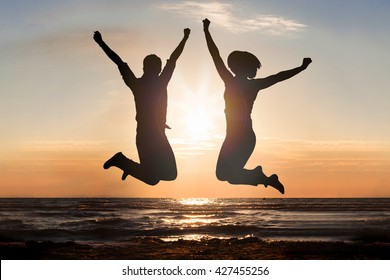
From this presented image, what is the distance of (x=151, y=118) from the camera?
7367 mm


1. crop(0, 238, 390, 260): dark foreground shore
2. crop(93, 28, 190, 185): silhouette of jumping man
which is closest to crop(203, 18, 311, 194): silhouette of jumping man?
crop(93, 28, 190, 185): silhouette of jumping man

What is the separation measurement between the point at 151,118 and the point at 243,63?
54.8 inches

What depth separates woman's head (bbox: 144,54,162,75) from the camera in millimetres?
7407

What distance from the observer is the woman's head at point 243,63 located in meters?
7.41

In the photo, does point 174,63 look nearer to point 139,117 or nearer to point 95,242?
point 139,117

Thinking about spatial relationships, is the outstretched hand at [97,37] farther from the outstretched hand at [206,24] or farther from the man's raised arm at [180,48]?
the outstretched hand at [206,24]

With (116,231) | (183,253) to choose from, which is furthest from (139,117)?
(116,231)

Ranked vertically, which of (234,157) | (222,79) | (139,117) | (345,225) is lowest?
(345,225)

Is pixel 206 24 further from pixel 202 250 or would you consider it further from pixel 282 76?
pixel 202 250

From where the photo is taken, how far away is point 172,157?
7344mm

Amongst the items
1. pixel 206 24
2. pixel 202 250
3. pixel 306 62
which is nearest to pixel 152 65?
pixel 206 24

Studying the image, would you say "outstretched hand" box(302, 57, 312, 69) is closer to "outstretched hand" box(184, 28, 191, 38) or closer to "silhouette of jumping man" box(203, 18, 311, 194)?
"silhouette of jumping man" box(203, 18, 311, 194)

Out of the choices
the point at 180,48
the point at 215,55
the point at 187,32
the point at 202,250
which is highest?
the point at 187,32

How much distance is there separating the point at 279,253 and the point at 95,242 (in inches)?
487
